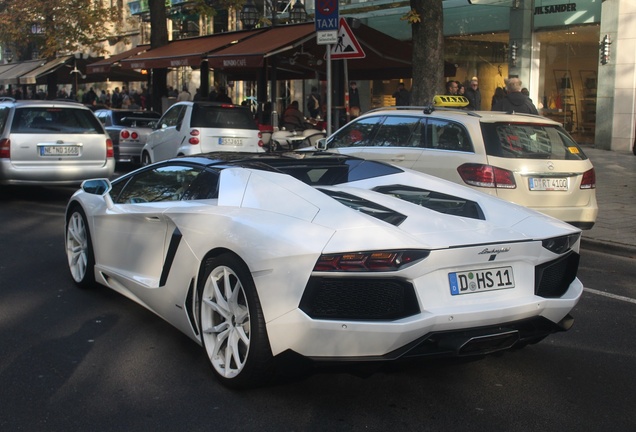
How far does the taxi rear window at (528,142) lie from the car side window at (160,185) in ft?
13.1

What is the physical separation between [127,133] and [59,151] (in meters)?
6.19

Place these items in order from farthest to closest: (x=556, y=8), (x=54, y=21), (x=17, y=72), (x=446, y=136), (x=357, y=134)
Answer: (x=17, y=72) → (x=54, y=21) → (x=556, y=8) → (x=357, y=134) → (x=446, y=136)

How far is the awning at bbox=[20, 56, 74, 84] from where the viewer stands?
109 ft

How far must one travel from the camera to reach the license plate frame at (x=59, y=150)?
11695 millimetres

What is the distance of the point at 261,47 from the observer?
18.3m

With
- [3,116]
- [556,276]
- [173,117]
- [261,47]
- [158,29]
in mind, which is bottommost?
[556,276]

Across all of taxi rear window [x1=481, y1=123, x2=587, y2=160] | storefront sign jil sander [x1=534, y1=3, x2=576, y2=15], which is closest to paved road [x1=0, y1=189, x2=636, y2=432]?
taxi rear window [x1=481, y1=123, x2=587, y2=160]

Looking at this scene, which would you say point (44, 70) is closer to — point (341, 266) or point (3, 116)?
point (3, 116)

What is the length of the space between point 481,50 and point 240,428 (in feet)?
69.9

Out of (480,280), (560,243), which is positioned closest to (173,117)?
(560,243)

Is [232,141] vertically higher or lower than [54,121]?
lower

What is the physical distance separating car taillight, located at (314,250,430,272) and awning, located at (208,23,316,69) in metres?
14.2

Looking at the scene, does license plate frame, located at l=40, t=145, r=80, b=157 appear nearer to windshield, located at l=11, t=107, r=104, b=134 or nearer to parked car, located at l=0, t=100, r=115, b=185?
parked car, located at l=0, t=100, r=115, b=185

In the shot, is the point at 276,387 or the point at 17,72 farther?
the point at 17,72
